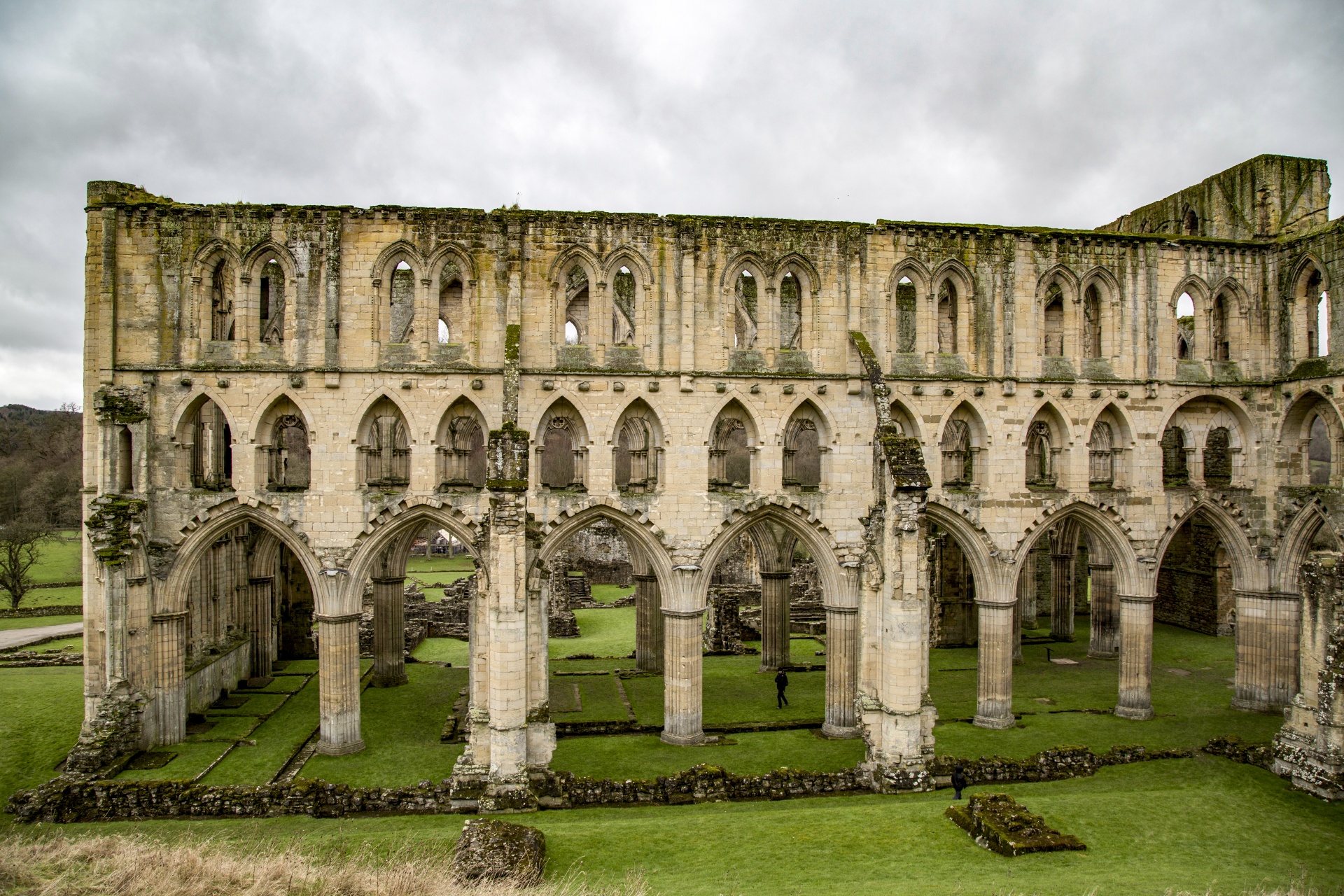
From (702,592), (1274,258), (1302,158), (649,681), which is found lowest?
(649,681)

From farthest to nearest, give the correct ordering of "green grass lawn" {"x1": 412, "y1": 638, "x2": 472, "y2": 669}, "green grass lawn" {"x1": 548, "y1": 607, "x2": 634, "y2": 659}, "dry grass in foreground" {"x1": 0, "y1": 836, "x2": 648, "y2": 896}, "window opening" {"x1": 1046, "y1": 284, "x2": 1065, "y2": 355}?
"green grass lawn" {"x1": 548, "y1": 607, "x2": 634, "y2": 659} < "green grass lawn" {"x1": 412, "y1": 638, "x2": 472, "y2": 669} < "window opening" {"x1": 1046, "y1": 284, "x2": 1065, "y2": 355} < "dry grass in foreground" {"x1": 0, "y1": 836, "x2": 648, "y2": 896}

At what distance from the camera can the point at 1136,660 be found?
20.2 m

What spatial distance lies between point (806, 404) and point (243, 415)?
12.9 meters

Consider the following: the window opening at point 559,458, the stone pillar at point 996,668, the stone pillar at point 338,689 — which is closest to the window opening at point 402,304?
the stone pillar at point 338,689

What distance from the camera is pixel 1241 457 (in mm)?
21266

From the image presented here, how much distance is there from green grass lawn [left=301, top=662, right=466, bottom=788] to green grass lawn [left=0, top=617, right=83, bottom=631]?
17.5m

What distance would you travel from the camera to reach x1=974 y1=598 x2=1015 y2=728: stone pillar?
1942cm

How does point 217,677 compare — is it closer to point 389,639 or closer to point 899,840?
Result: point 389,639

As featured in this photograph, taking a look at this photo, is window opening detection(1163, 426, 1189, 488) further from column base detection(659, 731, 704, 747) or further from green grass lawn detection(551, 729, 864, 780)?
column base detection(659, 731, 704, 747)

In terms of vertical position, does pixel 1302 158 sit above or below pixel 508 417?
above

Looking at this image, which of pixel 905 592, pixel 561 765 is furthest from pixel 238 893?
pixel 905 592

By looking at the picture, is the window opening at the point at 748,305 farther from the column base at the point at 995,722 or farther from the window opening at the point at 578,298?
the column base at the point at 995,722

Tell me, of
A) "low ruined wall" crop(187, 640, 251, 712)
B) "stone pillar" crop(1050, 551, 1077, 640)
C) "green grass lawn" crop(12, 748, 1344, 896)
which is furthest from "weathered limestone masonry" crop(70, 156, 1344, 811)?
"stone pillar" crop(1050, 551, 1077, 640)

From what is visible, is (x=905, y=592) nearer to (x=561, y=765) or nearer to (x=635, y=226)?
(x=561, y=765)
